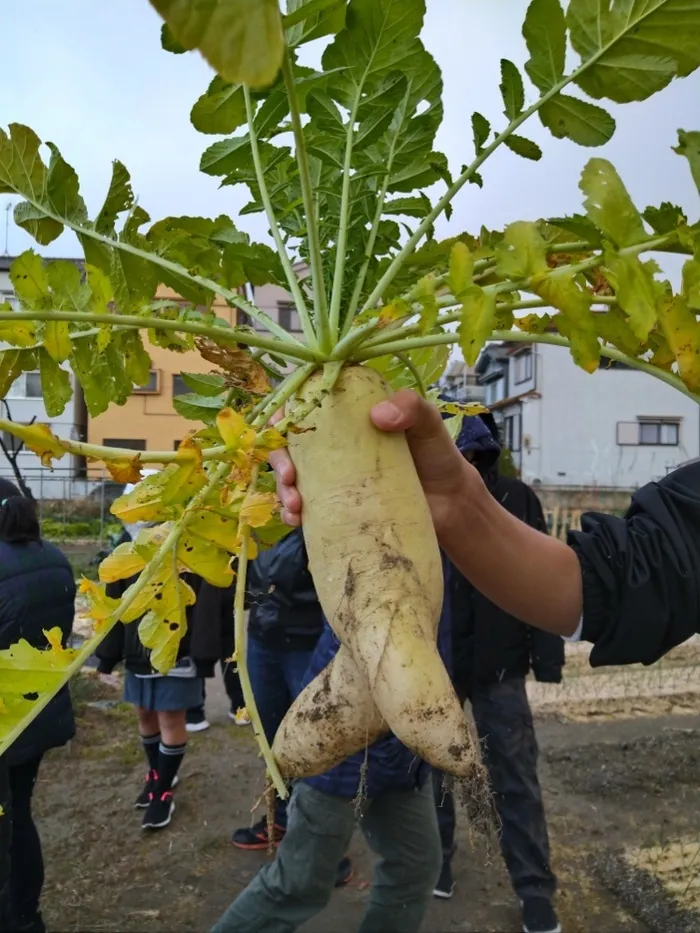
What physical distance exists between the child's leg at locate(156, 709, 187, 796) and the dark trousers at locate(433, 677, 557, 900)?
1461mm

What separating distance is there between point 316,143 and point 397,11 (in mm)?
234

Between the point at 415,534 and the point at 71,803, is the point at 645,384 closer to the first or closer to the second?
the point at 71,803

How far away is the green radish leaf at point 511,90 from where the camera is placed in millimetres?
1187

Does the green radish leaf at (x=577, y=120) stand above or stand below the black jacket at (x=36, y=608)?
above

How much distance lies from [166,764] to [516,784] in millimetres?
1848

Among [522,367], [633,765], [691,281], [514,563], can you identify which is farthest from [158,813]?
[522,367]

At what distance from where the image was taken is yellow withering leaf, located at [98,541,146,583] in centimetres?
114

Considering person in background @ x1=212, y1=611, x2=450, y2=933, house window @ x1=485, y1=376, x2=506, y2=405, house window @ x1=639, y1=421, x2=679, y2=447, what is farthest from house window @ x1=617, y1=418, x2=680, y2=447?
person in background @ x1=212, y1=611, x2=450, y2=933

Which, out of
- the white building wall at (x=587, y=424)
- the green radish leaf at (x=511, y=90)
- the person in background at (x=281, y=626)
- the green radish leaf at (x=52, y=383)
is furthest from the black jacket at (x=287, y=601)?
the white building wall at (x=587, y=424)

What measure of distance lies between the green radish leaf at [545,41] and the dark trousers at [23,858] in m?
2.81

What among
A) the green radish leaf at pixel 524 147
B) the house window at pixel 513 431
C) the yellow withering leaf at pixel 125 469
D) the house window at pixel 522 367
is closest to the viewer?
the yellow withering leaf at pixel 125 469

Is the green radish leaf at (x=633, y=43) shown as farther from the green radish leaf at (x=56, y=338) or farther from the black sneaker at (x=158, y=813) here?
the black sneaker at (x=158, y=813)

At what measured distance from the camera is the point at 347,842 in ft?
7.86

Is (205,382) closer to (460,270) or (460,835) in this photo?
(460,270)
